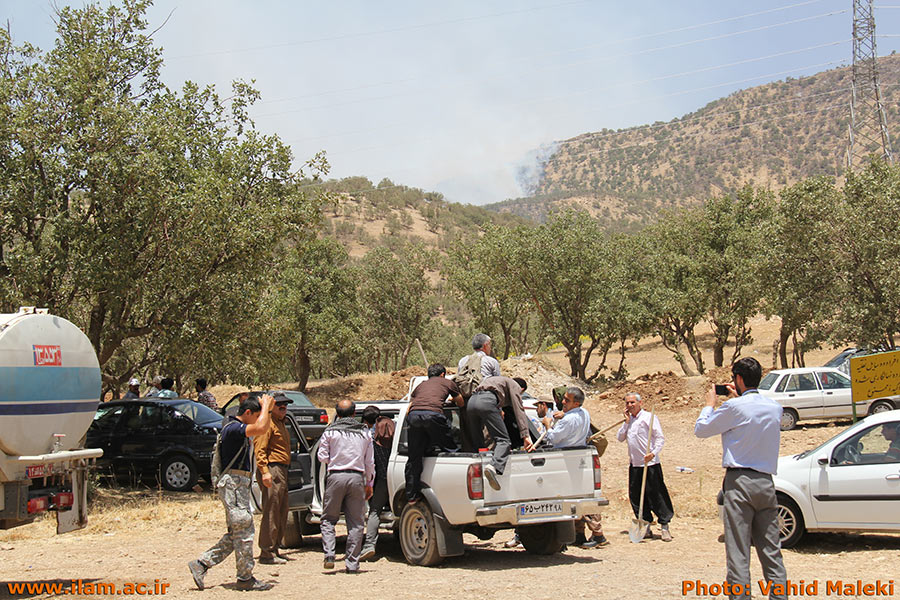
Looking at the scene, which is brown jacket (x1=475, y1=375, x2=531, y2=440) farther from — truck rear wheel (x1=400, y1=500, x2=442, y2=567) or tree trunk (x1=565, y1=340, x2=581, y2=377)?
tree trunk (x1=565, y1=340, x2=581, y2=377)

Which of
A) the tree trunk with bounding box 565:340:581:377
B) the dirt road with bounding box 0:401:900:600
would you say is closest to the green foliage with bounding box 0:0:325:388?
the dirt road with bounding box 0:401:900:600

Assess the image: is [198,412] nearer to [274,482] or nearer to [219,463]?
[274,482]

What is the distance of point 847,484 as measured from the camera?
914cm

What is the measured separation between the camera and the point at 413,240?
10312 centimetres

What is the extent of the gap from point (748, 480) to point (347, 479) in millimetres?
4389

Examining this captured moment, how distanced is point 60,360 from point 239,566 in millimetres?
2676

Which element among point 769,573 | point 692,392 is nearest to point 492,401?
point 769,573

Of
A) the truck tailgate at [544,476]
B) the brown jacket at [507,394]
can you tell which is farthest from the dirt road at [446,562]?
the brown jacket at [507,394]

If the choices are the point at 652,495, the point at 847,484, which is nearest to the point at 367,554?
the point at 652,495

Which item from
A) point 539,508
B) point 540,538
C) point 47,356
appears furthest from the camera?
point 540,538

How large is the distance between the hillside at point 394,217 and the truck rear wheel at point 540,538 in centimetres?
8536

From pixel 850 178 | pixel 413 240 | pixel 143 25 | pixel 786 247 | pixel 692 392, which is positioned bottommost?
pixel 692 392

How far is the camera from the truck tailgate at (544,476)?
332 inches

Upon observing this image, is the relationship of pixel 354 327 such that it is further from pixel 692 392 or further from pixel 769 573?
pixel 769 573
